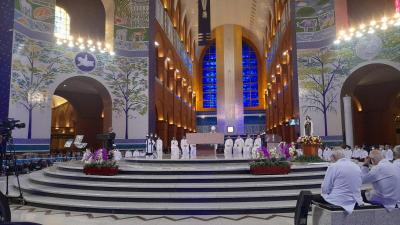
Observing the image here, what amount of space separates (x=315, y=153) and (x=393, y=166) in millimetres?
9411

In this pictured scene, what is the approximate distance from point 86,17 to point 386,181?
25.9 meters

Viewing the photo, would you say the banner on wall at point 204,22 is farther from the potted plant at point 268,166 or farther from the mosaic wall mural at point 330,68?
the potted plant at point 268,166

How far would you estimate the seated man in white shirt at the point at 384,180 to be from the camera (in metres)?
5.16

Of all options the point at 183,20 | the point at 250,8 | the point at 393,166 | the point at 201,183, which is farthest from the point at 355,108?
the point at 393,166

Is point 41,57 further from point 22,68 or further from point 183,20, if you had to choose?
point 183,20

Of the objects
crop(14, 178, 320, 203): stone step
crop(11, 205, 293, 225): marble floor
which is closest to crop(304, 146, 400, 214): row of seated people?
crop(11, 205, 293, 225): marble floor

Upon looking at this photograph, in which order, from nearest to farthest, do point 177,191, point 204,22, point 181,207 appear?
1. point 181,207
2. point 177,191
3. point 204,22

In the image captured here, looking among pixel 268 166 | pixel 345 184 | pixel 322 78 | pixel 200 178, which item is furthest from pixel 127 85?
pixel 345 184

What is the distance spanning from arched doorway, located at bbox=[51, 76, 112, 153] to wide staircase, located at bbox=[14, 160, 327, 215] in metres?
17.0

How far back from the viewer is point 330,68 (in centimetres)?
2189

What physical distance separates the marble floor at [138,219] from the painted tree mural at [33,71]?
12.3 m

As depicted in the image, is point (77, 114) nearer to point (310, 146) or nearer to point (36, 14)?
point (36, 14)

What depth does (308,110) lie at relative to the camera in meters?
22.2

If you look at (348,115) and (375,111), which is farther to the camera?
(375,111)
